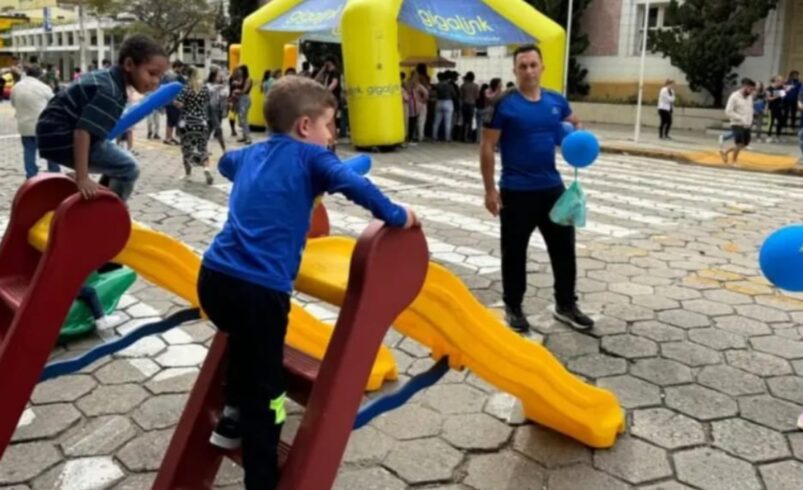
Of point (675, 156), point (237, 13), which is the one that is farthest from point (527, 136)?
point (237, 13)

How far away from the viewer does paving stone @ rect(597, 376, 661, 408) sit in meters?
3.60

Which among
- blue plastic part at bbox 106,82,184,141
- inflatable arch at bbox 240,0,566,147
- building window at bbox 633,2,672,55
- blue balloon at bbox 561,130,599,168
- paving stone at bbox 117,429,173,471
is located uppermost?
building window at bbox 633,2,672,55

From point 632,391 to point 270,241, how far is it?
90.2 inches

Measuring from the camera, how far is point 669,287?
5.56m

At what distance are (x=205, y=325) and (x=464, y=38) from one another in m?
11.4

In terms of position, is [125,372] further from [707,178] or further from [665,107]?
[665,107]

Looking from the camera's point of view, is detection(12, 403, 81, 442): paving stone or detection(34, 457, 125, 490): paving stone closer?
detection(34, 457, 125, 490): paving stone

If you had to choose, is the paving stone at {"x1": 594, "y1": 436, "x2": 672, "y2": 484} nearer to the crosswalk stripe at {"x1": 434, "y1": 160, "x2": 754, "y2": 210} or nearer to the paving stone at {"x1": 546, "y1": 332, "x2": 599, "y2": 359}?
the paving stone at {"x1": 546, "y1": 332, "x2": 599, "y2": 359}

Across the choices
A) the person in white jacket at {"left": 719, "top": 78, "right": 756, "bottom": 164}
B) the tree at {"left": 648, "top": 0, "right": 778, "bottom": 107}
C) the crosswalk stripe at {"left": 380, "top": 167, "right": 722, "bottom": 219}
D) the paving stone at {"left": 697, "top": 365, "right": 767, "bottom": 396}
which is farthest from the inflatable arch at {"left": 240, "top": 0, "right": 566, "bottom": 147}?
the paving stone at {"left": 697, "top": 365, "right": 767, "bottom": 396}

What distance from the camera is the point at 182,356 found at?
4105mm

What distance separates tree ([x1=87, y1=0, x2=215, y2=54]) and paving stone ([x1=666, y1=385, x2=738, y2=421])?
4523 centimetres

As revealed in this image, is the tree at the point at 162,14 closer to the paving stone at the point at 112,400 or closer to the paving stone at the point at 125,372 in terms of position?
the paving stone at the point at 125,372

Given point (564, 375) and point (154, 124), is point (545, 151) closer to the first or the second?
point (564, 375)

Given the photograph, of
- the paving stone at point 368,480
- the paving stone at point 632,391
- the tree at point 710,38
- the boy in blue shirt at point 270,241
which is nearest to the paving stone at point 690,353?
the paving stone at point 632,391
